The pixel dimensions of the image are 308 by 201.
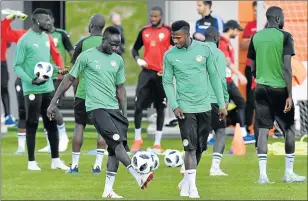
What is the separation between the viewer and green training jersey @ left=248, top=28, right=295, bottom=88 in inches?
554

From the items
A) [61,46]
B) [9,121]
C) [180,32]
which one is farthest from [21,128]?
[180,32]

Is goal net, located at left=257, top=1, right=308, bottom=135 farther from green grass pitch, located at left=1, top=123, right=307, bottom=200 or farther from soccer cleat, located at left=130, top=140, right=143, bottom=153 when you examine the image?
soccer cleat, located at left=130, top=140, right=143, bottom=153

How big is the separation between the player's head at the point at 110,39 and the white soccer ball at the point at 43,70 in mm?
2383

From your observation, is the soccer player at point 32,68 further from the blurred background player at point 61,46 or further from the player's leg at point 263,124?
the player's leg at point 263,124

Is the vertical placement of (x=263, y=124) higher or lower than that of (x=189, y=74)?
lower

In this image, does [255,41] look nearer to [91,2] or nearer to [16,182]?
[16,182]

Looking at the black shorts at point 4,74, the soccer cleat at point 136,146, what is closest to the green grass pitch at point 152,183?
the soccer cleat at point 136,146

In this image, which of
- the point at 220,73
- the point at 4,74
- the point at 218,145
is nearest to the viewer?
the point at 220,73

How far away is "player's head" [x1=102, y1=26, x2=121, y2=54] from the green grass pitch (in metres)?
1.73

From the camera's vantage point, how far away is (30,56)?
15.4m

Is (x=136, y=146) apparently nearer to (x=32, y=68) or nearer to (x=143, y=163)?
(x=32, y=68)

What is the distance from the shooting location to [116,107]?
13.0 metres

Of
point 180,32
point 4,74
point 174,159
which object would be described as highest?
point 180,32

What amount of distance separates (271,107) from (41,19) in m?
3.38
